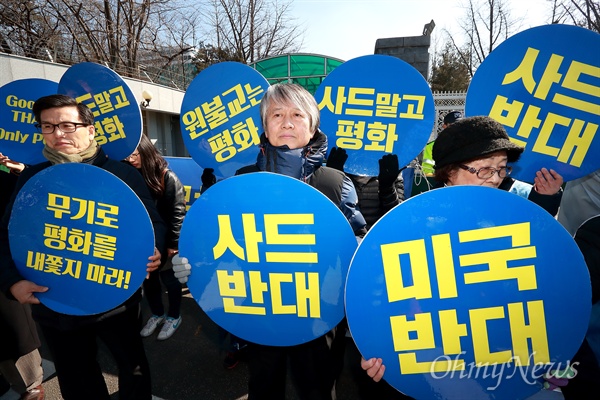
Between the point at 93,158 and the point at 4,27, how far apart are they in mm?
17462

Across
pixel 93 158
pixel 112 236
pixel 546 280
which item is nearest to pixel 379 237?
pixel 546 280

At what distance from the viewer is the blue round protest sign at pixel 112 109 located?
81.4 inches

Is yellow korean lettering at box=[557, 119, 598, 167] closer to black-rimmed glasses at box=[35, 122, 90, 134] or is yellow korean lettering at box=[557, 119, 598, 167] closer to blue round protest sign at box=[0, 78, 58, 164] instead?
black-rimmed glasses at box=[35, 122, 90, 134]

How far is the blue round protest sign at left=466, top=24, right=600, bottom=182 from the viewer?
1328mm

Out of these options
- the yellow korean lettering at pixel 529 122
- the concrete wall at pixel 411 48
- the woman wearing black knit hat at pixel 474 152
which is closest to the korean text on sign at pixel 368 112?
the yellow korean lettering at pixel 529 122

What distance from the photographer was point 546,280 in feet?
2.90

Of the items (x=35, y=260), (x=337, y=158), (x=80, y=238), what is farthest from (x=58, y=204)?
(x=337, y=158)

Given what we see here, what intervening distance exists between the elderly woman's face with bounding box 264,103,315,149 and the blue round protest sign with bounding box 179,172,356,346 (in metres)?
0.33

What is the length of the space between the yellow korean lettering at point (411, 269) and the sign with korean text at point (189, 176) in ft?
8.84

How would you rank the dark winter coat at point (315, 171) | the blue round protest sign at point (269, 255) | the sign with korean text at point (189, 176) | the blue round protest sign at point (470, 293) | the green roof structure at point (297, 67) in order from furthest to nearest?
the green roof structure at point (297, 67), the sign with korean text at point (189, 176), the dark winter coat at point (315, 171), the blue round protest sign at point (269, 255), the blue round protest sign at point (470, 293)

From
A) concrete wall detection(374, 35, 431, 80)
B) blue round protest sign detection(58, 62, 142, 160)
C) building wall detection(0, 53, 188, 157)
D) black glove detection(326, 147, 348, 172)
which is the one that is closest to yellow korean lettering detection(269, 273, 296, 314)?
black glove detection(326, 147, 348, 172)

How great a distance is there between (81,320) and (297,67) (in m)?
12.6

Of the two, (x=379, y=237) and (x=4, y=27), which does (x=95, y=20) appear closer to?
(x=4, y=27)

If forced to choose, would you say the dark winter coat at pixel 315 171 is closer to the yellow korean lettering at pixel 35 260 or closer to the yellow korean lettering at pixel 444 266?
the yellow korean lettering at pixel 444 266
